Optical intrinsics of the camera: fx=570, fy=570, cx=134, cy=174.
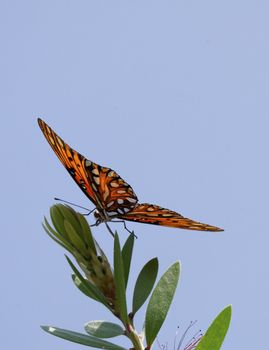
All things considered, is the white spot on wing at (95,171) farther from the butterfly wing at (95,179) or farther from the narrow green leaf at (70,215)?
the narrow green leaf at (70,215)

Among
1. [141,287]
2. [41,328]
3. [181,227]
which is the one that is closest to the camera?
[41,328]

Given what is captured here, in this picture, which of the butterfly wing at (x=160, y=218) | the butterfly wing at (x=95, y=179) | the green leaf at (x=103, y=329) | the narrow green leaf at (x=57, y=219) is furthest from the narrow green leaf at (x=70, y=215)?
the butterfly wing at (x=95, y=179)

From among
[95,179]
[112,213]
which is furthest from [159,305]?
[95,179]

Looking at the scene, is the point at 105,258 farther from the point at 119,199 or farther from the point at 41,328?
the point at 119,199

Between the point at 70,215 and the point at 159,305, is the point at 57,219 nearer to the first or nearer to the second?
the point at 70,215

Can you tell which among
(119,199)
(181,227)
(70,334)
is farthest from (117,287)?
(119,199)

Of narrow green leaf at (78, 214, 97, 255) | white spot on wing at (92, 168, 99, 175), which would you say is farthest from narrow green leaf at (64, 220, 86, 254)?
white spot on wing at (92, 168, 99, 175)
